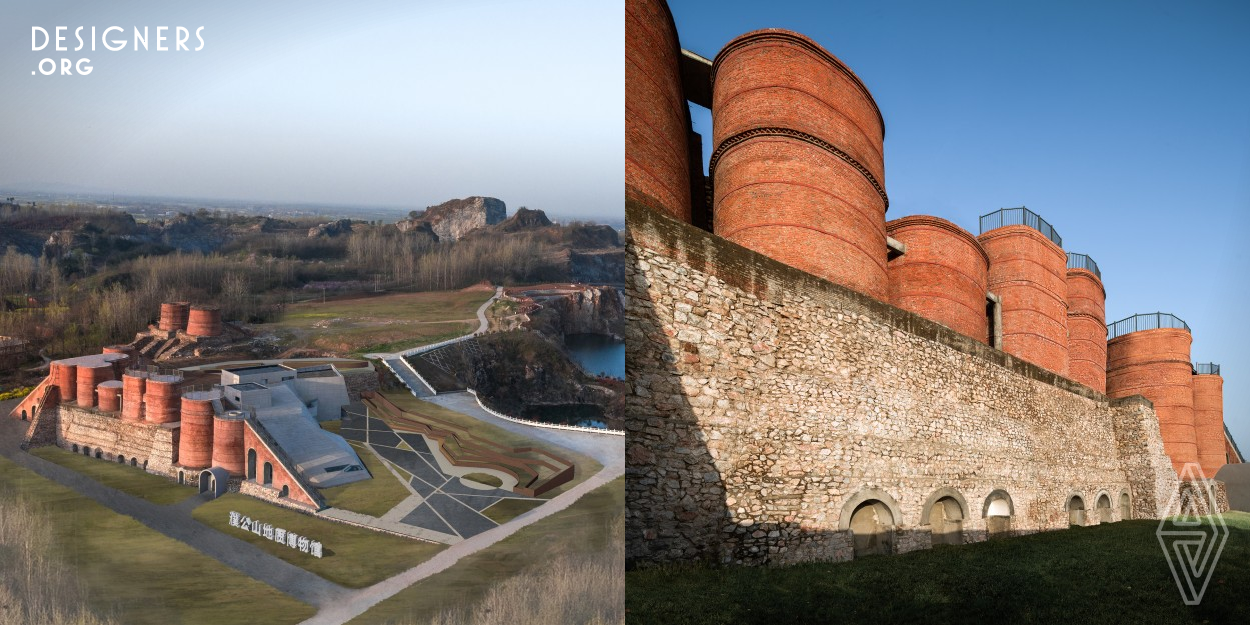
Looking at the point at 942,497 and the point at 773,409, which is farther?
the point at 942,497

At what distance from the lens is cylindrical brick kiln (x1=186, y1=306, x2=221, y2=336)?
12.1 ft

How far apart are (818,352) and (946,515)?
13.8 ft

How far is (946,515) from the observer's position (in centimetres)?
883

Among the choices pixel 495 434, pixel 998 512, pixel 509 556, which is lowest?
pixel 998 512

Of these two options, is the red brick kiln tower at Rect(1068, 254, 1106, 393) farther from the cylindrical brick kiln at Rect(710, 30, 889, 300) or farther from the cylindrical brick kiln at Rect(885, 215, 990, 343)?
the cylindrical brick kiln at Rect(710, 30, 889, 300)

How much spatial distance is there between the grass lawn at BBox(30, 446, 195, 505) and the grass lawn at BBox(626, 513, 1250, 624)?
300 centimetres

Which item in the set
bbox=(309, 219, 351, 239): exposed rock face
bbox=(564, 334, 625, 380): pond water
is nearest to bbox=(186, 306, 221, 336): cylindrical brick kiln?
bbox=(309, 219, 351, 239): exposed rock face

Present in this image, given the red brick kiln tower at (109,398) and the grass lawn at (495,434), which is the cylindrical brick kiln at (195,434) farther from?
the grass lawn at (495,434)

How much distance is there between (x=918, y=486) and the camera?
8.00m

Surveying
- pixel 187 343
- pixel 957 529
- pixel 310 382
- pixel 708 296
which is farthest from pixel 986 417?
pixel 187 343

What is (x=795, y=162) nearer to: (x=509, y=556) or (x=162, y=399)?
(x=509, y=556)

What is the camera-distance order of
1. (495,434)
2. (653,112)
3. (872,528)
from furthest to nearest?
(653,112) → (872,528) → (495,434)

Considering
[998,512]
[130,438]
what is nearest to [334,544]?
[130,438]

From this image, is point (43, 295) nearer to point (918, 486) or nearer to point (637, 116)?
point (637, 116)
